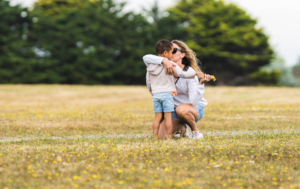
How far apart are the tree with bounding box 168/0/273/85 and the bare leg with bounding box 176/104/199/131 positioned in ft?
108

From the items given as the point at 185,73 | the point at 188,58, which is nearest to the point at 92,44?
the point at 188,58

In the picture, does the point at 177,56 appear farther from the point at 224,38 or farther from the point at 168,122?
the point at 224,38

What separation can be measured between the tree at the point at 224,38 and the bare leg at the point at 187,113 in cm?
3301

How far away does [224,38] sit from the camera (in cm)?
4150

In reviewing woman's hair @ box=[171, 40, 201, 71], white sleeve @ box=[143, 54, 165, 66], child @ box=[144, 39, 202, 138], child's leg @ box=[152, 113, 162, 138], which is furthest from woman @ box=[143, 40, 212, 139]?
white sleeve @ box=[143, 54, 165, 66]

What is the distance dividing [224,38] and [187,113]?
3455 centimetres

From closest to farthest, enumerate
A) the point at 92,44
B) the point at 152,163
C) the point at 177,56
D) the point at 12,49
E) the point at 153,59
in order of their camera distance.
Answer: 1. the point at 152,163
2. the point at 153,59
3. the point at 177,56
4. the point at 12,49
5. the point at 92,44

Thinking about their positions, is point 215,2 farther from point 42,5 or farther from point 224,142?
point 224,142

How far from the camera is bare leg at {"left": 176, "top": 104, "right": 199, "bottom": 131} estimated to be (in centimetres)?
806

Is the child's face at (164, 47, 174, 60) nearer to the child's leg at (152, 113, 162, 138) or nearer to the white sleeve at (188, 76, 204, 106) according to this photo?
the white sleeve at (188, 76, 204, 106)

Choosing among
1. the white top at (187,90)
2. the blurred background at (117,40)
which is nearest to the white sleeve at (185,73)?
the white top at (187,90)

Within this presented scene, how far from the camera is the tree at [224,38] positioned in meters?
41.3

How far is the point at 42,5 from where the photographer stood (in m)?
46.1

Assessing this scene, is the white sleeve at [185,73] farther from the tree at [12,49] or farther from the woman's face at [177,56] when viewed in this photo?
the tree at [12,49]
